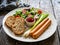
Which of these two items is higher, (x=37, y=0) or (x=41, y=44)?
(x=37, y=0)

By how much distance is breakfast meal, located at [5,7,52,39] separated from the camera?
0.91 metres

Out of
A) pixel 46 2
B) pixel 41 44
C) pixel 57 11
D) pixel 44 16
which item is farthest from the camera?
pixel 46 2

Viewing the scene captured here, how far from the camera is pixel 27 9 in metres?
1.12

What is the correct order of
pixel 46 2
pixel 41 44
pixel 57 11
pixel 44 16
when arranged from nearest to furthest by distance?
pixel 41 44 → pixel 44 16 → pixel 57 11 → pixel 46 2

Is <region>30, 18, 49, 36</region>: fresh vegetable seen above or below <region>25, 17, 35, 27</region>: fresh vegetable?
below

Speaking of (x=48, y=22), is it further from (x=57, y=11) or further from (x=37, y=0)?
(x=37, y=0)

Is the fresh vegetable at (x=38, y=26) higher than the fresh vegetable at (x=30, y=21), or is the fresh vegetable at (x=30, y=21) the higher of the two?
the fresh vegetable at (x=30, y=21)

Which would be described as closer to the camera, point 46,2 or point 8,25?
point 8,25

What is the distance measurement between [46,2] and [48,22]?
1.21 ft

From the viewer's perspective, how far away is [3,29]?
0.99 m

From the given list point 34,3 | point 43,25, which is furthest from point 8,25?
point 34,3

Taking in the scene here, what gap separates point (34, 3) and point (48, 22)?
1.13 feet

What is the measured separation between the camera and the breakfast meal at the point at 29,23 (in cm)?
91

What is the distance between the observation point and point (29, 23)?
96 cm
